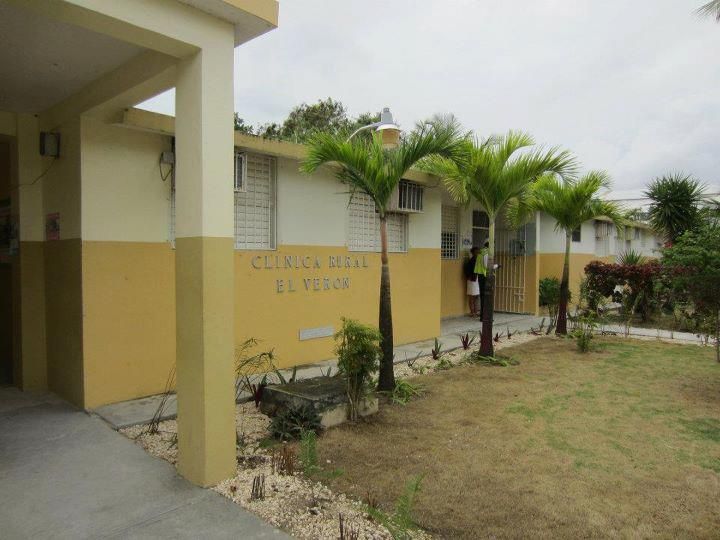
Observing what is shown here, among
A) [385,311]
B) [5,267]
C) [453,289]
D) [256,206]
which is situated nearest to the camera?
[385,311]

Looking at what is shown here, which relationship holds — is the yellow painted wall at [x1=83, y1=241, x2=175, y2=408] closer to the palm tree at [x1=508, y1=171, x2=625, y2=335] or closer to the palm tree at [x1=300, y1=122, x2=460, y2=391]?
the palm tree at [x1=300, y1=122, x2=460, y2=391]

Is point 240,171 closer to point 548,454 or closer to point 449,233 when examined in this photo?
point 548,454

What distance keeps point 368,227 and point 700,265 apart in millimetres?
4604

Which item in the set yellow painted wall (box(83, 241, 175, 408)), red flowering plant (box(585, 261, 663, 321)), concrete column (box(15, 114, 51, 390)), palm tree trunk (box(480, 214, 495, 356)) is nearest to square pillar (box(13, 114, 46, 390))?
concrete column (box(15, 114, 51, 390))

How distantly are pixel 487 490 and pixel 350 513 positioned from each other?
1037 millimetres

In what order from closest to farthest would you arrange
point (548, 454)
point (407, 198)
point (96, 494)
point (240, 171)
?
point (96, 494) → point (548, 454) → point (240, 171) → point (407, 198)

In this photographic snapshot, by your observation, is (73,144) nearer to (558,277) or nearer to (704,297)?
(704,297)

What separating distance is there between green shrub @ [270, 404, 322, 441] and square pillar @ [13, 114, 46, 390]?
307 cm

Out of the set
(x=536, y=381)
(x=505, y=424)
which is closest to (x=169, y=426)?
(x=505, y=424)

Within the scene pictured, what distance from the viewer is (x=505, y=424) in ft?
16.4

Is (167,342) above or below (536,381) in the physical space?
above

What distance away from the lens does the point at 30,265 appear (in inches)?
223

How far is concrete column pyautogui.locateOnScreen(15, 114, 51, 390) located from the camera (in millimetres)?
5551

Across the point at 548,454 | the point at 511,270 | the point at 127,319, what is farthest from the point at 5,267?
the point at 511,270
